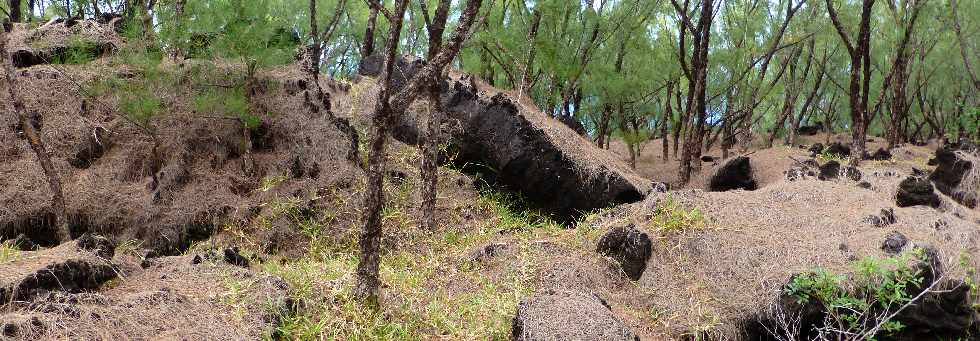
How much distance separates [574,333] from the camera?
6.08m

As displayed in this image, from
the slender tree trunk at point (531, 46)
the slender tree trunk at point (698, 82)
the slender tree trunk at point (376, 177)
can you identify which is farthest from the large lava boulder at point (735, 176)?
the slender tree trunk at point (376, 177)

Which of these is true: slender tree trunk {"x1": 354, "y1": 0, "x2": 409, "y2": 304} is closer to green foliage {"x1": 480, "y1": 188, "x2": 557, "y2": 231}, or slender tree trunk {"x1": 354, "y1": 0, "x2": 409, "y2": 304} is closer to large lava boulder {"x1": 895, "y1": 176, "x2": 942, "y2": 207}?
green foliage {"x1": 480, "y1": 188, "x2": 557, "y2": 231}

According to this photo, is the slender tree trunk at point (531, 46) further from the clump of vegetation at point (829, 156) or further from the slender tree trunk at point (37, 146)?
the slender tree trunk at point (37, 146)

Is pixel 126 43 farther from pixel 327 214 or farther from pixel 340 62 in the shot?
pixel 340 62

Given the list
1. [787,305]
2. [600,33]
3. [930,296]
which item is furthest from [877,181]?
[600,33]

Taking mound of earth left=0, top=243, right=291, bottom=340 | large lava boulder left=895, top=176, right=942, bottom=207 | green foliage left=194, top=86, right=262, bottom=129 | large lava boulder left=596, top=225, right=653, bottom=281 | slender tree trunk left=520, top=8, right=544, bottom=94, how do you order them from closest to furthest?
mound of earth left=0, top=243, right=291, bottom=340 → large lava boulder left=596, top=225, right=653, bottom=281 → large lava boulder left=895, top=176, right=942, bottom=207 → green foliage left=194, top=86, right=262, bottom=129 → slender tree trunk left=520, top=8, right=544, bottom=94

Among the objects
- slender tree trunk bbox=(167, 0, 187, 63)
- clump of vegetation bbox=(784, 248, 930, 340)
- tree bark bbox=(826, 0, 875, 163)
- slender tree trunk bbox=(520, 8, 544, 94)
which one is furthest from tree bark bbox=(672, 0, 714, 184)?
slender tree trunk bbox=(167, 0, 187, 63)

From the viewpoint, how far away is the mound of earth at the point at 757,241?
24.5 feet

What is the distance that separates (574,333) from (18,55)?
9.87 meters

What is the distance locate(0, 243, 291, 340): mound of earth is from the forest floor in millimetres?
19

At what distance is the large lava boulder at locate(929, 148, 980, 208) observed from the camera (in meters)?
11.2

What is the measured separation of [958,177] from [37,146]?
40.9 feet

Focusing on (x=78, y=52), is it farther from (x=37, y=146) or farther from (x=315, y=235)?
(x=315, y=235)

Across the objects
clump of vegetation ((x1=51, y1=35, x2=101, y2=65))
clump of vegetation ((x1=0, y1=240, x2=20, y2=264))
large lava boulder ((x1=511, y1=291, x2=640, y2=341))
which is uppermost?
clump of vegetation ((x1=51, y1=35, x2=101, y2=65))
